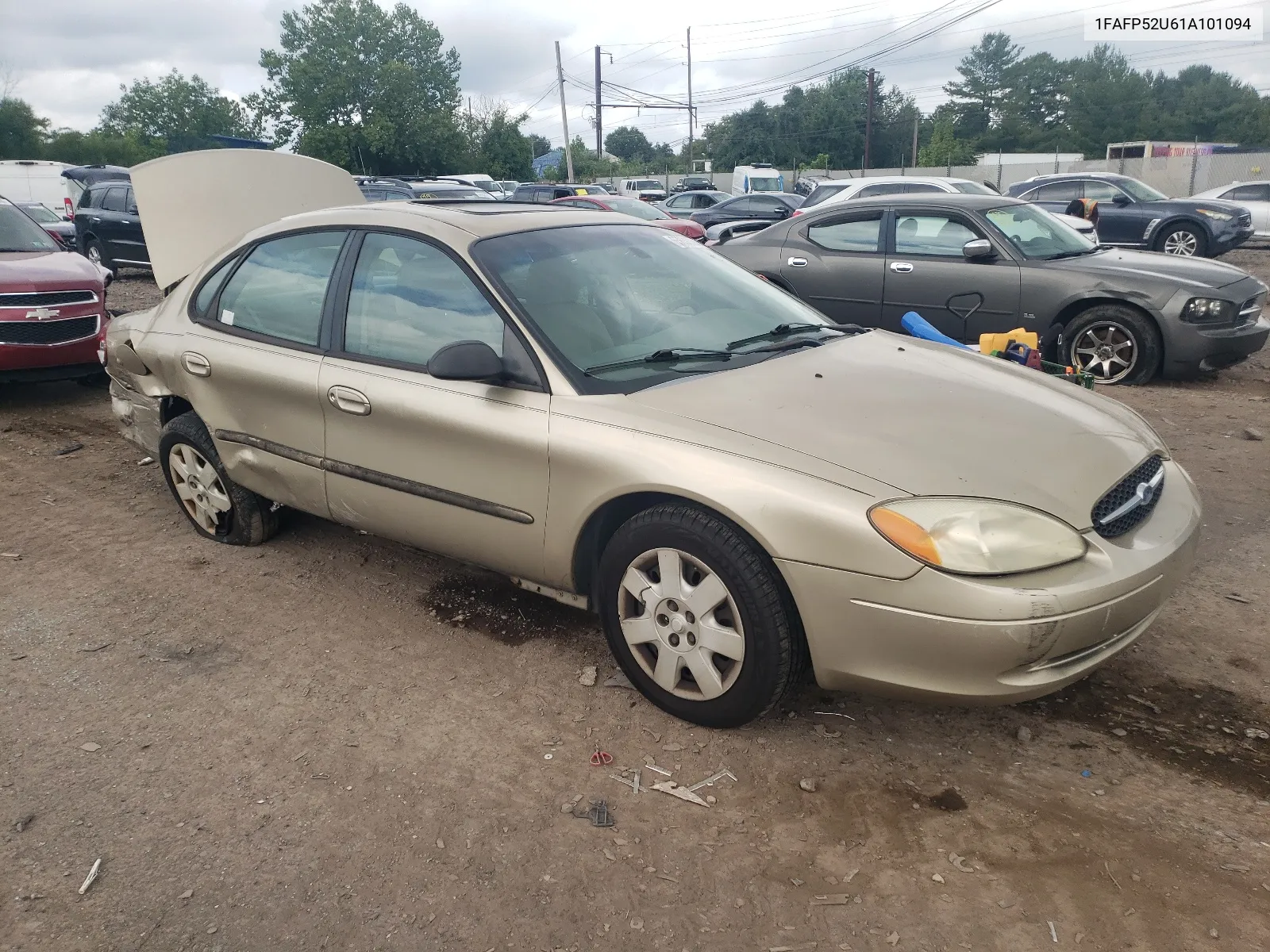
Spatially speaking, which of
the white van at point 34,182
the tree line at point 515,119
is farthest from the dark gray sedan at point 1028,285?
the tree line at point 515,119

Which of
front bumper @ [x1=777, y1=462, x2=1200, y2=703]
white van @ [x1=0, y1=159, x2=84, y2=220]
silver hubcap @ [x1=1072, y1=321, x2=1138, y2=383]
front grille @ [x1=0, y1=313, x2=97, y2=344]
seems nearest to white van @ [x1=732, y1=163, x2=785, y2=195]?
white van @ [x1=0, y1=159, x2=84, y2=220]

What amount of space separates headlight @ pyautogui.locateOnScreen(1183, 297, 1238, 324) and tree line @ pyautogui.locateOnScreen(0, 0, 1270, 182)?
42210 millimetres

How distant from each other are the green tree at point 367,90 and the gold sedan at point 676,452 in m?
51.4

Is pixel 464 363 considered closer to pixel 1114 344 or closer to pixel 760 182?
pixel 1114 344

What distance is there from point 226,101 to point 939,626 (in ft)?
255

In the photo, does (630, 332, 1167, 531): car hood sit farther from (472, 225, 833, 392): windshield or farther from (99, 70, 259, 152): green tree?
(99, 70, 259, 152): green tree

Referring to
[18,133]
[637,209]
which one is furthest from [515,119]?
[637,209]

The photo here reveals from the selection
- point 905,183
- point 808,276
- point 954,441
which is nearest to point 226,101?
point 905,183

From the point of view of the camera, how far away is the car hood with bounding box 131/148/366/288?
17.1 feet

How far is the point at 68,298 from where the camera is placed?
729 centimetres

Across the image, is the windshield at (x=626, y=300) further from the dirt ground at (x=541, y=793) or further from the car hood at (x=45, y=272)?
the car hood at (x=45, y=272)

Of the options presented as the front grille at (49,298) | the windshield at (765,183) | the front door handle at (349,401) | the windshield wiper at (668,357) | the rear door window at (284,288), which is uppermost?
the windshield at (765,183)

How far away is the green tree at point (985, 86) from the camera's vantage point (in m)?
79.0

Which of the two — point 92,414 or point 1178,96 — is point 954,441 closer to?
point 92,414
